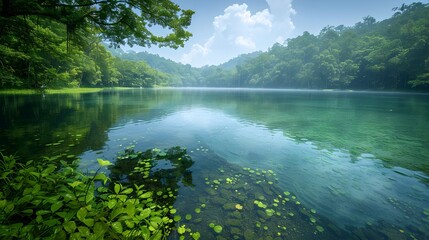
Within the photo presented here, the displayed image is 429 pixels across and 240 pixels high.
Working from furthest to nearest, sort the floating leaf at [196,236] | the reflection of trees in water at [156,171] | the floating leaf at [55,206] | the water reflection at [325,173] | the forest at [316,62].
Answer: the forest at [316,62], the reflection of trees in water at [156,171], the water reflection at [325,173], the floating leaf at [196,236], the floating leaf at [55,206]

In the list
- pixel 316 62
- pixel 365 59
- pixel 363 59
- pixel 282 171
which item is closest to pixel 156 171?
pixel 282 171

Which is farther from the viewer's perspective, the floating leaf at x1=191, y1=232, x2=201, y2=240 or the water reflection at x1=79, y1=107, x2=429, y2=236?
the water reflection at x1=79, y1=107, x2=429, y2=236

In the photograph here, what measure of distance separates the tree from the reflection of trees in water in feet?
18.7

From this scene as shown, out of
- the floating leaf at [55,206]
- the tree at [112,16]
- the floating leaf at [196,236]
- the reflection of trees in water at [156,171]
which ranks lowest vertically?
the floating leaf at [196,236]

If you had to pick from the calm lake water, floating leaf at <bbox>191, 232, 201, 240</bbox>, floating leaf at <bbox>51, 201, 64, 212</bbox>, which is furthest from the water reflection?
floating leaf at <bbox>51, 201, 64, 212</bbox>

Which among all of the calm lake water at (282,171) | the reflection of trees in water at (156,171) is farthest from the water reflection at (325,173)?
the reflection of trees in water at (156,171)

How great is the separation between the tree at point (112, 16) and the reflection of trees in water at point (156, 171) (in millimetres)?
5699

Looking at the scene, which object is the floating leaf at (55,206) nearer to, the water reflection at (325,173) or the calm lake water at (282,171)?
the calm lake water at (282,171)

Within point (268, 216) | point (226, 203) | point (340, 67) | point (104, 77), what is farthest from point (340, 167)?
point (340, 67)

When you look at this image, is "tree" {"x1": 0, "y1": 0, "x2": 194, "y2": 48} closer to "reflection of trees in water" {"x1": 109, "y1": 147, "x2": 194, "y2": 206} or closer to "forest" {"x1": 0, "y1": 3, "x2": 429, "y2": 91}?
"forest" {"x1": 0, "y1": 3, "x2": 429, "y2": 91}

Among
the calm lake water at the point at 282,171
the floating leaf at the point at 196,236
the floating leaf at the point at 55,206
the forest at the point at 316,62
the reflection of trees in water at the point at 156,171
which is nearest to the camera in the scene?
the floating leaf at the point at 55,206

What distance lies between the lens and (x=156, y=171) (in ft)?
22.0

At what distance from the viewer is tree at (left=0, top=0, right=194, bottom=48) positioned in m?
6.92

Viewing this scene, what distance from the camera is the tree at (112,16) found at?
6.92 meters
